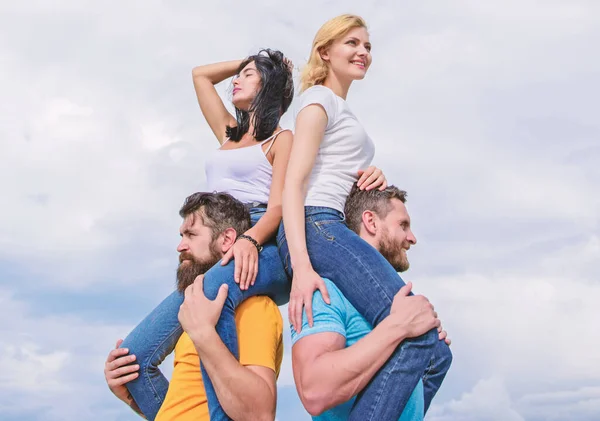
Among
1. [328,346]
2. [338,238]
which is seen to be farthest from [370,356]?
[338,238]

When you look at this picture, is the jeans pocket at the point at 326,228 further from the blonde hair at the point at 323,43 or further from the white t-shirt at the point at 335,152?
the blonde hair at the point at 323,43

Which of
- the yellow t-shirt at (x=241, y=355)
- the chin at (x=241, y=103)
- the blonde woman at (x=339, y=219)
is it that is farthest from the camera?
the chin at (x=241, y=103)

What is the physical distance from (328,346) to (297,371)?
288mm

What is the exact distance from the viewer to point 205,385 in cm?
516

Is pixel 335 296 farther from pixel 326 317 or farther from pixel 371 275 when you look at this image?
pixel 371 275

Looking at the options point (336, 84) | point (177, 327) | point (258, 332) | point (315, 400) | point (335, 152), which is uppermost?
point (336, 84)

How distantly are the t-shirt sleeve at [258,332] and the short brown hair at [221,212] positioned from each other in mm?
651

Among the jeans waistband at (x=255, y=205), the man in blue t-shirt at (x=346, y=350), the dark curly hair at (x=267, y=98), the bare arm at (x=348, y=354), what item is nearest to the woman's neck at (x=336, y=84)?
the dark curly hair at (x=267, y=98)

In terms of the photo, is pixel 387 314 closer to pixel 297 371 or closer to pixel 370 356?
pixel 370 356

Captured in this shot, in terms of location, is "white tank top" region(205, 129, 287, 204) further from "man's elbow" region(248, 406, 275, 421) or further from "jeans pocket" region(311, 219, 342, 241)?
"man's elbow" region(248, 406, 275, 421)

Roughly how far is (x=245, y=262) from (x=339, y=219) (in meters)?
Result: 0.77

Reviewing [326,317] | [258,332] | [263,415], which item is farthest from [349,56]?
[263,415]

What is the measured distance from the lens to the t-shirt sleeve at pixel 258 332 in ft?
17.0

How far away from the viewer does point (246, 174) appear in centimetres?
602
